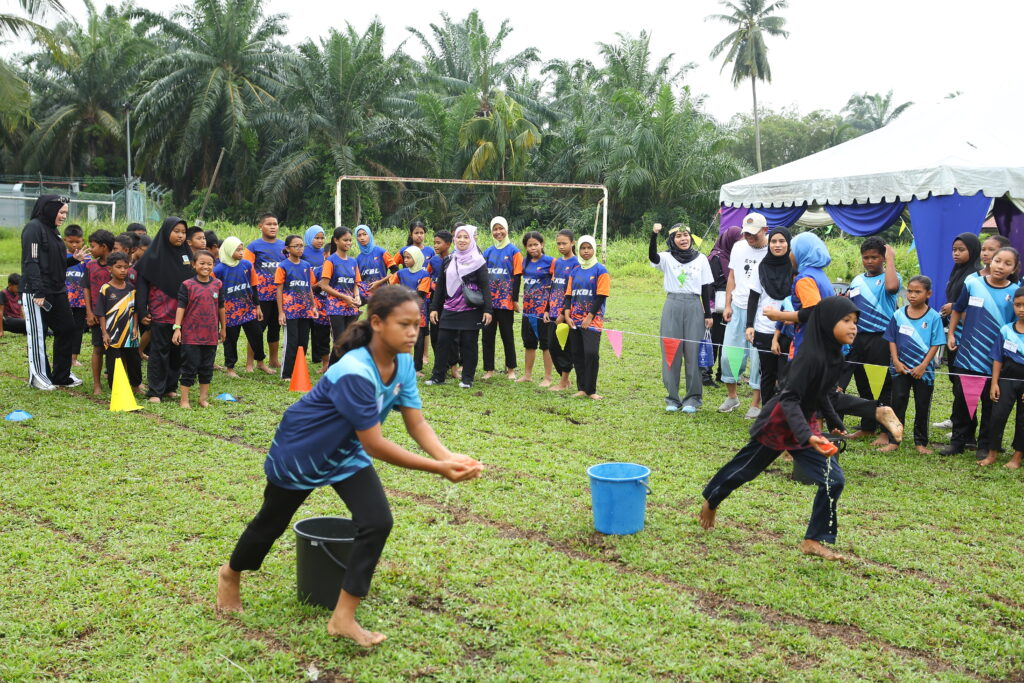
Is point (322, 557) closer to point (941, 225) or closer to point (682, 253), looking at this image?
point (682, 253)

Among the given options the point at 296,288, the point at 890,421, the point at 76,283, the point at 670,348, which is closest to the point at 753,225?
the point at 670,348

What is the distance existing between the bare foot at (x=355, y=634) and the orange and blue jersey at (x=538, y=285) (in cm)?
661

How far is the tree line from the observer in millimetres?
29922

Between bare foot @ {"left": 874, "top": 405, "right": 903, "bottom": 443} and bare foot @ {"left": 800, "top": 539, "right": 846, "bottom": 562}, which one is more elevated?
bare foot @ {"left": 874, "top": 405, "right": 903, "bottom": 443}

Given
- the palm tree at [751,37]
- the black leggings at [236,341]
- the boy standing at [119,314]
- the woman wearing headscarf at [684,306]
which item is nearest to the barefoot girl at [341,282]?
the black leggings at [236,341]

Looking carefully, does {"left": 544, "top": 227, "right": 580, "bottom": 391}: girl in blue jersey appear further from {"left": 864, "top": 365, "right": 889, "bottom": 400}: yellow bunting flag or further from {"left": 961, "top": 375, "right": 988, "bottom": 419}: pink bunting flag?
{"left": 961, "top": 375, "right": 988, "bottom": 419}: pink bunting flag

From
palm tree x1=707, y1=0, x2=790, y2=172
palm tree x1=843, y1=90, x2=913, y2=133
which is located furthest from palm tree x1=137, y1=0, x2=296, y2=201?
palm tree x1=843, y1=90, x2=913, y2=133

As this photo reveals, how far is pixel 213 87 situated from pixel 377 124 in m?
6.79

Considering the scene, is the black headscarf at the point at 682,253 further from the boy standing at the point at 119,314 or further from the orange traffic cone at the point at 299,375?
the boy standing at the point at 119,314

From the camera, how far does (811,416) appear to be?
4996 mm

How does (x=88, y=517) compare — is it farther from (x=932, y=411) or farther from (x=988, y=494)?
(x=932, y=411)

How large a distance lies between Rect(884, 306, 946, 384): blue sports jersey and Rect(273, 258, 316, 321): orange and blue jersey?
6.30 metres

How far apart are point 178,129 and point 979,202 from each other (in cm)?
3139

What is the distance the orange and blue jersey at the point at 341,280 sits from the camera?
10.0 m
